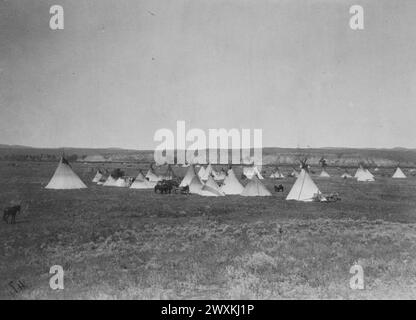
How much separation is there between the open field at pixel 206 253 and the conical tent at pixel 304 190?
17.3 ft

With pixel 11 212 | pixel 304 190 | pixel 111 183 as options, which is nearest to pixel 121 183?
pixel 111 183

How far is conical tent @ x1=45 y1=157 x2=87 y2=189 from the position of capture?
28484 mm

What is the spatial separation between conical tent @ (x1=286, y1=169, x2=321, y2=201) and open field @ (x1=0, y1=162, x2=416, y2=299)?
526 cm

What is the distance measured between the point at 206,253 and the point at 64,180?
69.2ft

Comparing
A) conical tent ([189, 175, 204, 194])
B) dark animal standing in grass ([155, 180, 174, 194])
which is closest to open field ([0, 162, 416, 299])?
dark animal standing in grass ([155, 180, 174, 194])

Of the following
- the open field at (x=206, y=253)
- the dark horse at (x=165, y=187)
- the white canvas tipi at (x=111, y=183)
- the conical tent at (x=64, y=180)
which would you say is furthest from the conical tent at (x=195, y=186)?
the open field at (x=206, y=253)

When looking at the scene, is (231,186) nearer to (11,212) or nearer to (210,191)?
(210,191)

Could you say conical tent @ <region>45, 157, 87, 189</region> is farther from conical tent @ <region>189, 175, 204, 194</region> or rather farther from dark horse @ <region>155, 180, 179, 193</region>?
conical tent @ <region>189, 175, 204, 194</region>

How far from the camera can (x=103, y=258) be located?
33.7ft

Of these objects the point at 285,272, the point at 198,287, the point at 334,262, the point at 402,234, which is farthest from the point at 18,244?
the point at 402,234

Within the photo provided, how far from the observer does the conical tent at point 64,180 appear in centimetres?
2848
